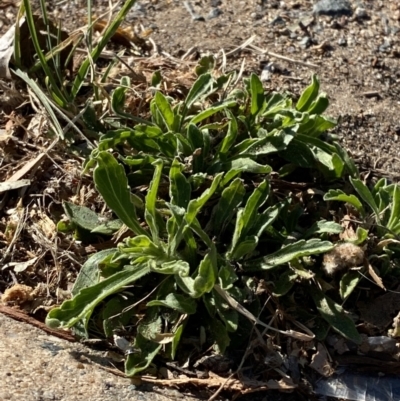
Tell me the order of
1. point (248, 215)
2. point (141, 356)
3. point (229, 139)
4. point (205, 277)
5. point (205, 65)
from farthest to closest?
point (205, 65), point (229, 139), point (248, 215), point (141, 356), point (205, 277)

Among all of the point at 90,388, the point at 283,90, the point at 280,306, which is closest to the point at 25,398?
the point at 90,388

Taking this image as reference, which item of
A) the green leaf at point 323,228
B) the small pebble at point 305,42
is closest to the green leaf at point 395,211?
the green leaf at point 323,228

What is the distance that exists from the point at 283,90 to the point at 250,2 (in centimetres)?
71

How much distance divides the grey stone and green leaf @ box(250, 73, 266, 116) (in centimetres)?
104

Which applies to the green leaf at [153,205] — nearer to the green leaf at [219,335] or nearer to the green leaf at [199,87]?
the green leaf at [219,335]

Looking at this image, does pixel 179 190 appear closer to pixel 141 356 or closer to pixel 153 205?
pixel 153 205

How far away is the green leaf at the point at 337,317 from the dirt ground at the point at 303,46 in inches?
29.2

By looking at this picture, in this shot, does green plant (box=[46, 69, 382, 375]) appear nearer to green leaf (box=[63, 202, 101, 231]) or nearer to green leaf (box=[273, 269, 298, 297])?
green leaf (box=[273, 269, 298, 297])

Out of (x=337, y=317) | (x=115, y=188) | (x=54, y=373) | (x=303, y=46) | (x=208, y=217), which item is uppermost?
(x=115, y=188)

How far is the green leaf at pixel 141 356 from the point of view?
7.64 ft

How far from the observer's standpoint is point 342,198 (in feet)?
8.57

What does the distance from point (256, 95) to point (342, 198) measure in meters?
0.53

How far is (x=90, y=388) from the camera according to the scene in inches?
89.3

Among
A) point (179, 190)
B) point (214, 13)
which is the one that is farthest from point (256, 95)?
point (214, 13)
